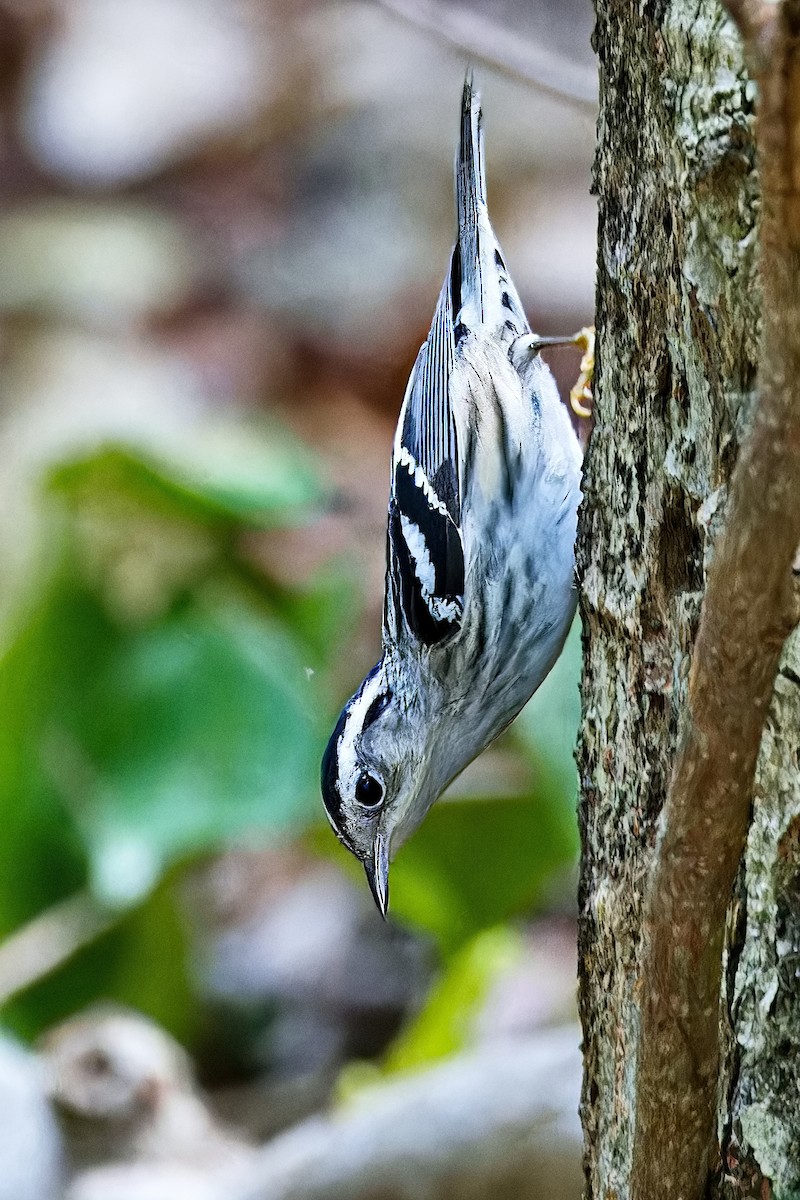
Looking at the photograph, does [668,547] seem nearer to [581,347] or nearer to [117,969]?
[581,347]

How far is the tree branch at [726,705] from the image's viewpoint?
89 centimetres

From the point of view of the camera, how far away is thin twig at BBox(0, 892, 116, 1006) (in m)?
4.41

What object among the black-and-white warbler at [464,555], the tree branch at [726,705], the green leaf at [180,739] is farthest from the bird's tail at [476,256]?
the tree branch at [726,705]

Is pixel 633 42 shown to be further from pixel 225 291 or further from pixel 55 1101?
pixel 225 291

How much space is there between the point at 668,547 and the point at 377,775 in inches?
47.6

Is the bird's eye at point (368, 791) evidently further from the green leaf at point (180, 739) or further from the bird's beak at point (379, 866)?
the green leaf at point (180, 739)

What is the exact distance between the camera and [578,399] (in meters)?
2.97

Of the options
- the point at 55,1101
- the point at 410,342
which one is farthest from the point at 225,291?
the point at 55,1101

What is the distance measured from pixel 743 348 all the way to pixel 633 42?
0.40 m

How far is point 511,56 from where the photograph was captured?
2873mm

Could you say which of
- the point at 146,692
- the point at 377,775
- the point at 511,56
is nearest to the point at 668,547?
the point at 377,775

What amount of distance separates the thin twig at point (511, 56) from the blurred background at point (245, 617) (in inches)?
0.8

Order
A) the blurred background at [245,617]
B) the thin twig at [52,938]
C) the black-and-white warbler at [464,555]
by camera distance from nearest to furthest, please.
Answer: the black-and-white warbler at [464,555] → the blurred background at [245,617] → the thin twig at [52,938]

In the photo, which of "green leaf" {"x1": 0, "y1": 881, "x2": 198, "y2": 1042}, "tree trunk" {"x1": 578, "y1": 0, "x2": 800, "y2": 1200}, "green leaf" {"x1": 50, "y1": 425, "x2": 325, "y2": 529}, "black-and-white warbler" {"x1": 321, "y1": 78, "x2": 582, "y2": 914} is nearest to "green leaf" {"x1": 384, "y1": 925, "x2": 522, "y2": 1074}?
"green leaf" {"x1": 0, "y1": 881, "x2": 198, "y2": 1042}
